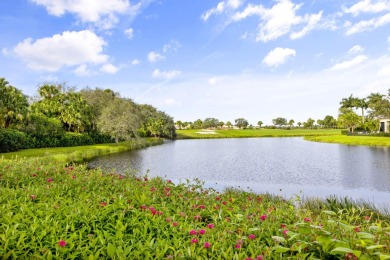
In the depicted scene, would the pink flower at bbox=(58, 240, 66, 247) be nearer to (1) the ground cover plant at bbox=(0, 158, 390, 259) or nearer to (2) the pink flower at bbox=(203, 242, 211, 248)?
(1) the ground cover plant at bbox=(0, 158, 390, 259)

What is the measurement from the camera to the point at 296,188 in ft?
60.9

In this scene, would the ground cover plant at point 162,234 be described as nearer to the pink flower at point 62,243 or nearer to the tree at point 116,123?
the pink flower at point 62,243

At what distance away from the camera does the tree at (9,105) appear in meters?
37.8

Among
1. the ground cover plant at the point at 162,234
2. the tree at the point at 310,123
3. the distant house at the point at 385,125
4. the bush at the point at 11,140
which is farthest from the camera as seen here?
the tree at the point at 310,123

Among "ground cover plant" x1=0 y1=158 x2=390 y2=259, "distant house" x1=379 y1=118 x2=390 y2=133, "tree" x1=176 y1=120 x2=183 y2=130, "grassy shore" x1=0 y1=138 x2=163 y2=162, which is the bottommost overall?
"grassy shore" x1=0 y1=138 x2=163 y2=162

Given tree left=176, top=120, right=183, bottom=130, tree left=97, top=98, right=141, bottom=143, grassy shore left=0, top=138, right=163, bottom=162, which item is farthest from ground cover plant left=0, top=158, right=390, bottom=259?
tree left=176, top=120, right=183, bottom=130

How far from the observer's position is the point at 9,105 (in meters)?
38.1

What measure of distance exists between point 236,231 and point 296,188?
1459 centimetres

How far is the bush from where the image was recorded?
3344cm

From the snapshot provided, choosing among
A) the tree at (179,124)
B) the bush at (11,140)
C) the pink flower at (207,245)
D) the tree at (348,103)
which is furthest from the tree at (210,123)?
the pink flower at (207,245)

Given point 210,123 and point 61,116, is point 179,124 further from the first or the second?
point 61,116

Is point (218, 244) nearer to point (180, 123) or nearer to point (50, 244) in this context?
point (50, 244)

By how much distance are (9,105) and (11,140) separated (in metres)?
6.55

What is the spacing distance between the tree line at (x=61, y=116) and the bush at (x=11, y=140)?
124mm
